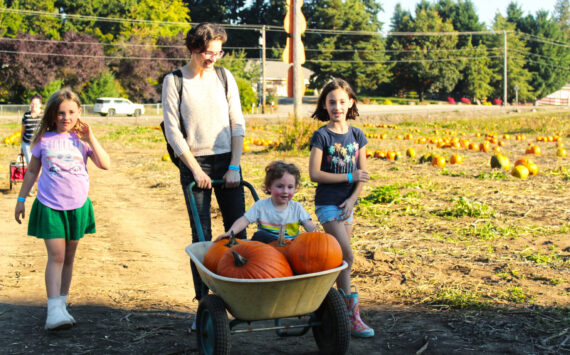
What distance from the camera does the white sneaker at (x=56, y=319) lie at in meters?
4.00

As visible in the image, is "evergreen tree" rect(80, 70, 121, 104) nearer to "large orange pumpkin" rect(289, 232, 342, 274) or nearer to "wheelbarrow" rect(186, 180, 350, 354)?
"wheelbarrow" rect(186, 180, 350, 354)

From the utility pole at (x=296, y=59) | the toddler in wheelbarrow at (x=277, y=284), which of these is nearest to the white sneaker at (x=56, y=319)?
the toddler in wheelbarrow at (x=277, y=284)

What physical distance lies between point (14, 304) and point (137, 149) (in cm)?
1218

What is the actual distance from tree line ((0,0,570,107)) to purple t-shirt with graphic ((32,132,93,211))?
39.3 metres

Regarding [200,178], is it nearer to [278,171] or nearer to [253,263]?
[278,171]

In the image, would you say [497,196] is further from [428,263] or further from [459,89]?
[459,89]

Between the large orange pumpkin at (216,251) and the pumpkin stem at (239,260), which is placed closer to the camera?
the pumpkin stem at (239,260)

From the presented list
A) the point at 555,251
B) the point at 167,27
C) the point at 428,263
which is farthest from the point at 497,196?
the point at 167,27

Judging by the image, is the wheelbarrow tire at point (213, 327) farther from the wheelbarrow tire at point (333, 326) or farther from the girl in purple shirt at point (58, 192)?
the girl in purple shirt at point (58, 192)

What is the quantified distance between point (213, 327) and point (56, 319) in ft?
4.52

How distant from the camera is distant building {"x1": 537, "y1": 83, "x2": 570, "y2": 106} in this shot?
270 feet

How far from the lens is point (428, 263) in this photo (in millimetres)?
5398

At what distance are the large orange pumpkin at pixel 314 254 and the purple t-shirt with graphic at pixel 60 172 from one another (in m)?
1.73

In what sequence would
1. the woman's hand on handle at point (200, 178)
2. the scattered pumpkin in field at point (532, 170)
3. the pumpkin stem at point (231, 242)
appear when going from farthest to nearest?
1. the scattered pumpkin in field at point (532, 170)
2. the woman's hand on handle at point (200, 178)
3. the pumpkin stem at point (231, 242)
